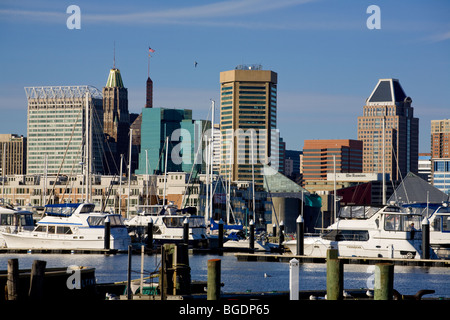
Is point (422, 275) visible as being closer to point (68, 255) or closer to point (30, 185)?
point (68, 255)

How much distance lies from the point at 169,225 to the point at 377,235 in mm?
30485

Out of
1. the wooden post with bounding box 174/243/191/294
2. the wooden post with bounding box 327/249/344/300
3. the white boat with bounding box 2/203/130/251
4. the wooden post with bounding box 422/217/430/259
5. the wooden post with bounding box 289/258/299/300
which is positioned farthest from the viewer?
the white boat with bounding box 2/203/130/251

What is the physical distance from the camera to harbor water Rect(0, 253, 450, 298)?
5075cm

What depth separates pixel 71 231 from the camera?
8156 cm

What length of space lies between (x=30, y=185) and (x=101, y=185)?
808 inches

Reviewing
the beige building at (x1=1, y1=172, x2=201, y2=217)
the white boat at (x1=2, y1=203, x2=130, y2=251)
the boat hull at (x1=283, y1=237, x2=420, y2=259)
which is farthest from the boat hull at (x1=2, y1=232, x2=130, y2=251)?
the beige building at (x1=1, y1=172, x2=201, y2=217)

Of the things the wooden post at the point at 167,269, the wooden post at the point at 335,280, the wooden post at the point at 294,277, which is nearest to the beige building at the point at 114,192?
the wooden post at the point at 167,269

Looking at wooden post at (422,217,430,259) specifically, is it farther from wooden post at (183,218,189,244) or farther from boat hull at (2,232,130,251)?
boat hull at (2,232,130,251)

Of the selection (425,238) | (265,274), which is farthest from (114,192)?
(265,274)

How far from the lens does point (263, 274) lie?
60156 mm

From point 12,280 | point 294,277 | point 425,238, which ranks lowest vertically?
point 425,238

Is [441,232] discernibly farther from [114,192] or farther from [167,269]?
[114,192]

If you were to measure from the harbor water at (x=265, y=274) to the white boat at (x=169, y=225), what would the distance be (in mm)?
12769

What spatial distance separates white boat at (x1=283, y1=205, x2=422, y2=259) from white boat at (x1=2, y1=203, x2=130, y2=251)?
22415mm
